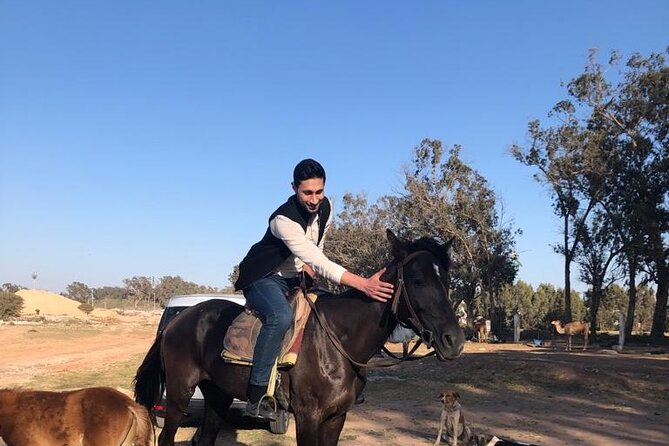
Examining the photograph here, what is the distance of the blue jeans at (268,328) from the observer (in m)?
4.15

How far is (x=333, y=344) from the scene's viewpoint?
4227 mm

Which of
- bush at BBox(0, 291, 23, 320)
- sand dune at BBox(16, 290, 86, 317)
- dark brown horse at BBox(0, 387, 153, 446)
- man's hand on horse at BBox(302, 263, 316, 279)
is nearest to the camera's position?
man's hand on horse at BBox(302, 263, 316, 279)

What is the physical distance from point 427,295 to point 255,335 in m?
1.39

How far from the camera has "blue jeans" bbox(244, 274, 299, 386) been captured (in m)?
4.15

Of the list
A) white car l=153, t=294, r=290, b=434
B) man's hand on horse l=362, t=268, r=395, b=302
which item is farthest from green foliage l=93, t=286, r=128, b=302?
man's hand on horse l=362, t=268, r=395, b=302

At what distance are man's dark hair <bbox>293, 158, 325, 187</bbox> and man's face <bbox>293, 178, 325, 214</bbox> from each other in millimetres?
27

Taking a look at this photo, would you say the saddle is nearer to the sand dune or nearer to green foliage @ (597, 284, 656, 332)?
green foliage @ (597, 284, 656, 332)

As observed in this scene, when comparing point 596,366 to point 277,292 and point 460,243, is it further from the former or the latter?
point 460,243

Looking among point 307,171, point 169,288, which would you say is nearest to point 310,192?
point 307,171

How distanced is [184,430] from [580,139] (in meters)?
31.1

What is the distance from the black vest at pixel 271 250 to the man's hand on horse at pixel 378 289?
712 mm

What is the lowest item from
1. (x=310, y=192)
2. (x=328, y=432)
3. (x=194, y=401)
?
(x=194, y=401)

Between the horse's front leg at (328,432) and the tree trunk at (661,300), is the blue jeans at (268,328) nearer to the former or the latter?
the horse's front leg at (328,432)

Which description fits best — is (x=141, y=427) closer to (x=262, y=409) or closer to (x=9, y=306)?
(x=262, y=409)
